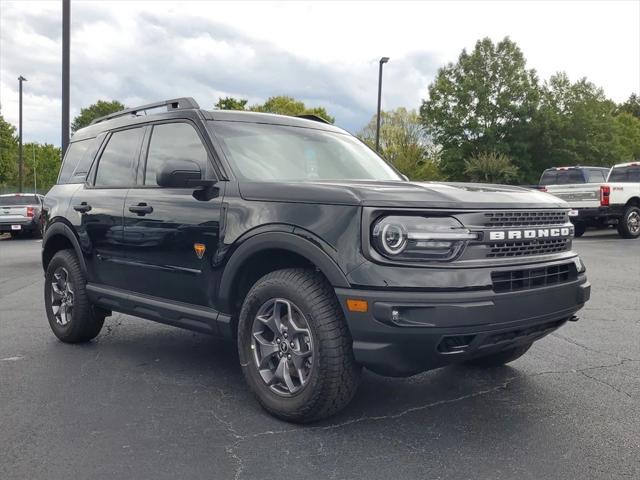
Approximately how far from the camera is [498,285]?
3.26 m

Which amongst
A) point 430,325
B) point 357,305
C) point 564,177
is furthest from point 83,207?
point 564,177

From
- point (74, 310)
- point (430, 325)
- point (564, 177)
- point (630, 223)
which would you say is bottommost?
point (74, 310)

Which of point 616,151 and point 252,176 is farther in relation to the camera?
point 616,151

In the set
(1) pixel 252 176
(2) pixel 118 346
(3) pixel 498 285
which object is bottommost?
(2) pixel 118 346

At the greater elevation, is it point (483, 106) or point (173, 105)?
point (483, 106)

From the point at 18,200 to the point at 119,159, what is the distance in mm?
18149

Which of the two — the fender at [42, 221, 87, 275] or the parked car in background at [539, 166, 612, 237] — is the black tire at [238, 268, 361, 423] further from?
the parked car in background at [539, 166, 612, 237]

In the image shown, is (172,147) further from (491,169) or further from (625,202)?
(491,169)

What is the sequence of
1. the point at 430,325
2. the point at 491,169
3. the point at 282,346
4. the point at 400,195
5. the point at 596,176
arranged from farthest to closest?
the point at 491,169 → the point at 596,176 → the point at 282,346 → the point at 400,195 → the point at 430,325

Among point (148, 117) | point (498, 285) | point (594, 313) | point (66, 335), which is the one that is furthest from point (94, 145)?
point (594, 313)

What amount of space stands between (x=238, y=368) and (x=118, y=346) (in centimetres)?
138

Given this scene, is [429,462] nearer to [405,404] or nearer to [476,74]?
[405,404]

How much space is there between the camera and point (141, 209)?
4.47 m

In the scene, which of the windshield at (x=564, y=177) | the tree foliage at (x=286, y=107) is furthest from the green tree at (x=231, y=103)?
the windshield at (x=564, y=177)
